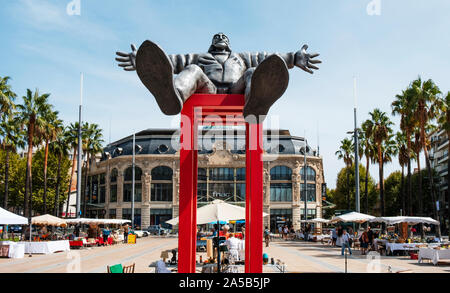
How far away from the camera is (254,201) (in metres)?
7.07

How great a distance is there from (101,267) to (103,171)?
48065 millimetres

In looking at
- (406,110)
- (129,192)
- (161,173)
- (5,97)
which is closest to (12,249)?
(5,97)

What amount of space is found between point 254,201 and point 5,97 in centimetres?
2622

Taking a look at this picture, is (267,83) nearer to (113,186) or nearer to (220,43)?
(220,43)

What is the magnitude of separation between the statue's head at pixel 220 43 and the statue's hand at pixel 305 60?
1.30 meters

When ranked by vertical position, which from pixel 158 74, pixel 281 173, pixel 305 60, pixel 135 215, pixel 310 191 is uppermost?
pixel 281 173

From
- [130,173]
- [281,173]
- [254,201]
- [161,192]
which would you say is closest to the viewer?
[254,201]

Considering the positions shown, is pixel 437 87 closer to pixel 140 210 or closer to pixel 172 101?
pixel 172 101

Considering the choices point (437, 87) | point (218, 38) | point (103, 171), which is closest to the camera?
point (218, 38)

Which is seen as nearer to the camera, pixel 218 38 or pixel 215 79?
pixel 215 79

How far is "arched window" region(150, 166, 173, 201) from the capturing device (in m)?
56.8

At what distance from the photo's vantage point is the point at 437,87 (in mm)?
28172

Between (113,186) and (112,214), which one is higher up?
(113,186)
